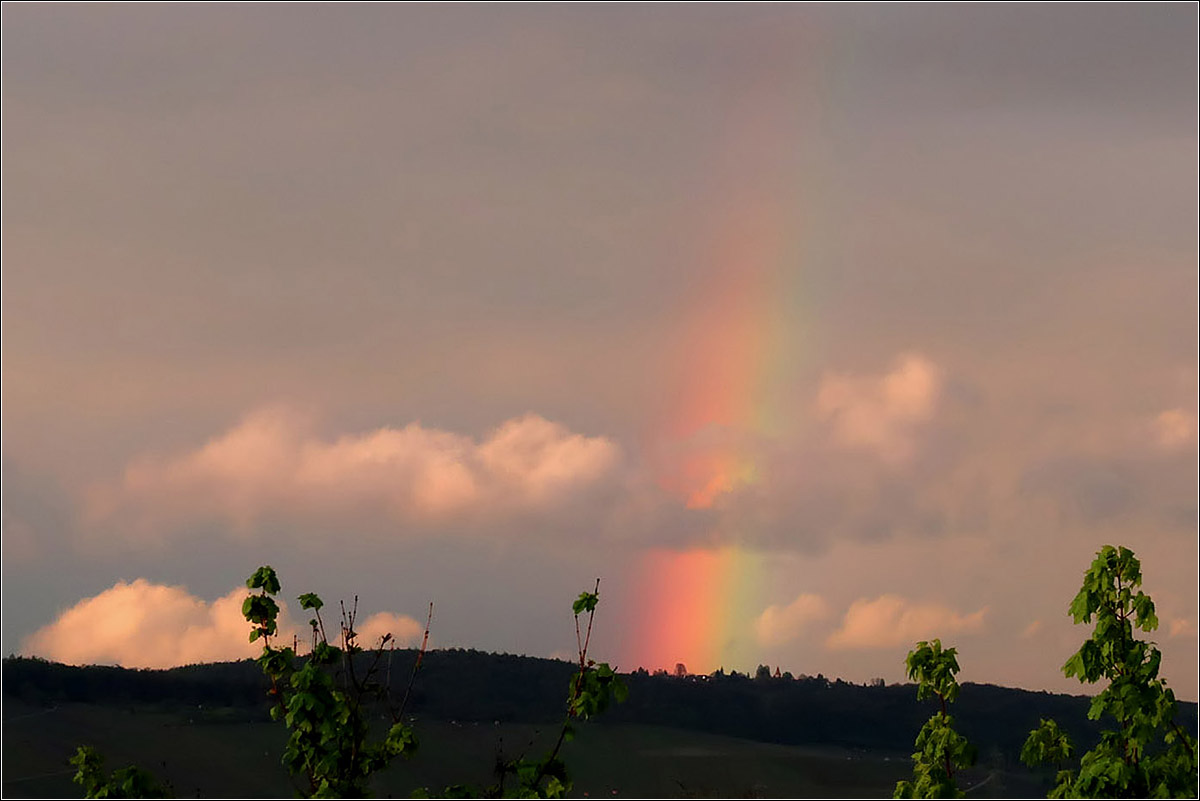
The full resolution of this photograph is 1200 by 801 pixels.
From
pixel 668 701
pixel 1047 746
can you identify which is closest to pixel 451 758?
pixel 668 701

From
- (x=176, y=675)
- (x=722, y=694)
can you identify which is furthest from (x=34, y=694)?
(x=722, y=694)

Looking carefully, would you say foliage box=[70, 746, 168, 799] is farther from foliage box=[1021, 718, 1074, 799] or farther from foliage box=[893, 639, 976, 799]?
foliage box=[1021, 718, 1074, 799]

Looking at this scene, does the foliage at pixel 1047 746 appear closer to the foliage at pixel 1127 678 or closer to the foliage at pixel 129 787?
the foliage at pixel 1127 678

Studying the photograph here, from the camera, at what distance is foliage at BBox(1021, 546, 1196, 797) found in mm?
14219

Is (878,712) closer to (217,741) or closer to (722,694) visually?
(722,694)

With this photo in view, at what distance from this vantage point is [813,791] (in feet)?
348

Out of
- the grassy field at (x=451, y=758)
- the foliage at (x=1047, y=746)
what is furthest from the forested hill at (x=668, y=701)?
the foliage at (x=1047, y=746)

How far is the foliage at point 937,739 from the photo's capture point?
1507 centimetres

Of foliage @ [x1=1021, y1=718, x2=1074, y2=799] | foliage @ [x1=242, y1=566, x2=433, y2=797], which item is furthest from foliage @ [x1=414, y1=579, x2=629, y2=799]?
foliage @ [x1=1021, y1=718, x2=1074, y2=799]

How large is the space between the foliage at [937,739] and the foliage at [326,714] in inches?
213

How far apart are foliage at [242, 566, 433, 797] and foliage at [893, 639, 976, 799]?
17.8 ft

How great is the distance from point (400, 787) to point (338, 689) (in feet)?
270

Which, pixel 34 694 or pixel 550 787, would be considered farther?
pixel 34 694

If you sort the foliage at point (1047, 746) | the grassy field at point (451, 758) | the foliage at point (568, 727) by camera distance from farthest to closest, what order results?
the grassy field at point (451, 758) → the foliage at point (1047, 746) → the foliage at point (568, 727)
